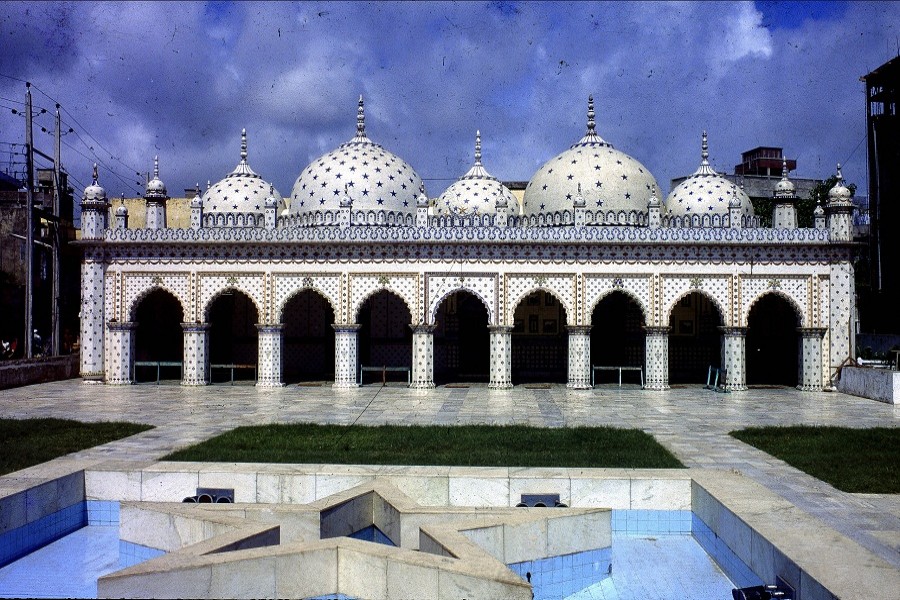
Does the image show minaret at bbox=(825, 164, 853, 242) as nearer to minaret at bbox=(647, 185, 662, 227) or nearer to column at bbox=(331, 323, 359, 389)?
minaret at bbox=(647, 185, 662, 227)

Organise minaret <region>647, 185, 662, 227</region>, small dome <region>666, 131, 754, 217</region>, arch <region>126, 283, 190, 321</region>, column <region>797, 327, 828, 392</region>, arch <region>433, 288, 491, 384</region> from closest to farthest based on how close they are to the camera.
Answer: column <region>797, 327, 828, 392</region> → minaret <region>647, 185, 662, 227</region> → arch <region>126, 283, 190, 321</region> → small dome <region>666, 131, 754, 217</region> → arch <region>433, 288, 491, 384</region>

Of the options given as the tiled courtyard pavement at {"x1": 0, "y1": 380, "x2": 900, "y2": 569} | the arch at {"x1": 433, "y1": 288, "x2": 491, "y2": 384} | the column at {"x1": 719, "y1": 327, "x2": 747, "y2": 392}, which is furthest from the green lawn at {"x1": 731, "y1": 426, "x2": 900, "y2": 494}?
the arch at {"x1": 433, "y1": 288, "x2": 491, "y2": 384}

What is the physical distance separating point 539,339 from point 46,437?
14.8 m

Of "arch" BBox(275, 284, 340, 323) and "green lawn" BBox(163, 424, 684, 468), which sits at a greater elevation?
"arch" BBox(275, 284, 340, 323)

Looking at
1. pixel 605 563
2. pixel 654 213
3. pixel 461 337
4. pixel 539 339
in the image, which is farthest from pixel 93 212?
pixel 605 563

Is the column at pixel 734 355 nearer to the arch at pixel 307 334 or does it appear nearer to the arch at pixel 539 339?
the arch at pixel 539 339

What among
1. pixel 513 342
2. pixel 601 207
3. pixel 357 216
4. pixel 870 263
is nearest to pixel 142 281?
pixel 357 216

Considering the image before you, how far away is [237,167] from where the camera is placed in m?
26.5

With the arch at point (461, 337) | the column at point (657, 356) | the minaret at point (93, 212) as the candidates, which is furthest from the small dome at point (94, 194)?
the column at point (657, 356)

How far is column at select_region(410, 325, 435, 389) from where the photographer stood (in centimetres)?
2078

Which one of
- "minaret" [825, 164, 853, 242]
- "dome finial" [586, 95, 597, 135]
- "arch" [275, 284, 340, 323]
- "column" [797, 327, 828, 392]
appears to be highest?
"dome finial" [586, 95, 597, 135]

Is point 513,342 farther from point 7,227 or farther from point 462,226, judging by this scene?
point 7,227

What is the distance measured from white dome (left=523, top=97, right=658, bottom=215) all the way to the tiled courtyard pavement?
526 centimetres

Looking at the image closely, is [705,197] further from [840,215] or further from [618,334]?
[618,334]
